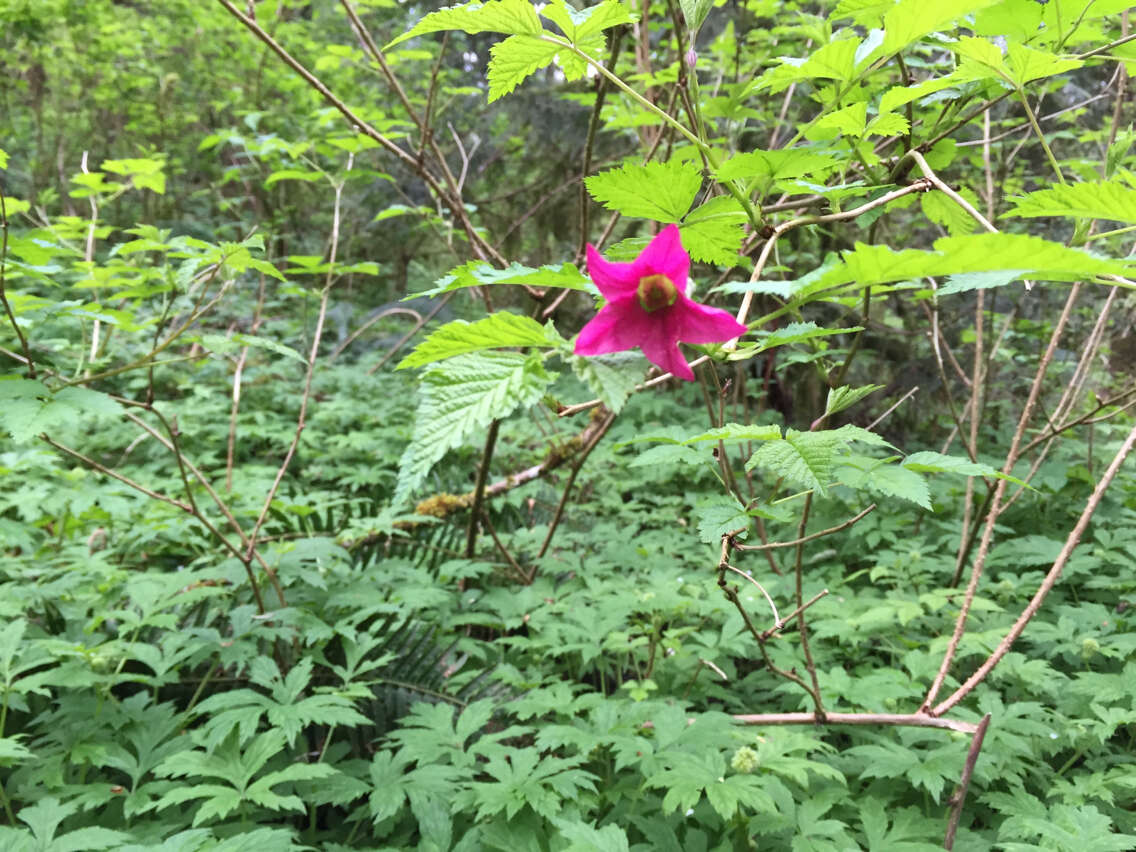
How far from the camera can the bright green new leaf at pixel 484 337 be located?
1.86ft

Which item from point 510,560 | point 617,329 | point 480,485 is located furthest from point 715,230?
point 510,560

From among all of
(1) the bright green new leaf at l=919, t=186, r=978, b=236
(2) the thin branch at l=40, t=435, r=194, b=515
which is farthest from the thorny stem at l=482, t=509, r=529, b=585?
(1) the bright green new leaf at l=919, t=186, r=978, b=236

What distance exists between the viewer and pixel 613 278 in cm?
61

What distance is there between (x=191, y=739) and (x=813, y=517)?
9.21 feet

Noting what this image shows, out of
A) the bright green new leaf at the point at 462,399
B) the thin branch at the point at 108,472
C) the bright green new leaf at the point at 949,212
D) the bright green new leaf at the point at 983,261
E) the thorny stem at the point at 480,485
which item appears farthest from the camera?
the thorny stem at the point at 480,485

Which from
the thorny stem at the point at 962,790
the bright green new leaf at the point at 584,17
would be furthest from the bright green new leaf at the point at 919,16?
the thorny stem at the point at 962,790

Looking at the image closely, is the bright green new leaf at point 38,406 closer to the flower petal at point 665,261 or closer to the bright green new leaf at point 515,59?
the bright green new leaf at point 515,59

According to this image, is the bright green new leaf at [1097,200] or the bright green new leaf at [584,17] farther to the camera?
the bright green new leaf at [584,17]

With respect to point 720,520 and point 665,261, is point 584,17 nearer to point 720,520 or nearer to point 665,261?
point 665,261

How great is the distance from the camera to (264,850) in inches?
48.1

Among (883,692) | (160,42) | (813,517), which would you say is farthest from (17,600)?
(160,42)

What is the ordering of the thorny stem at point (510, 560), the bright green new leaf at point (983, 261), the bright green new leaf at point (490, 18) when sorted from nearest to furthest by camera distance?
the bright green new leaf at point (983, 261)
the bright green new leaf at point (490, 18)
the thorny stem at point (510, 560)

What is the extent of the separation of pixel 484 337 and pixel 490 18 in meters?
0.33

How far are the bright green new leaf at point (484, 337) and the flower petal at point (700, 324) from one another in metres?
0.11
